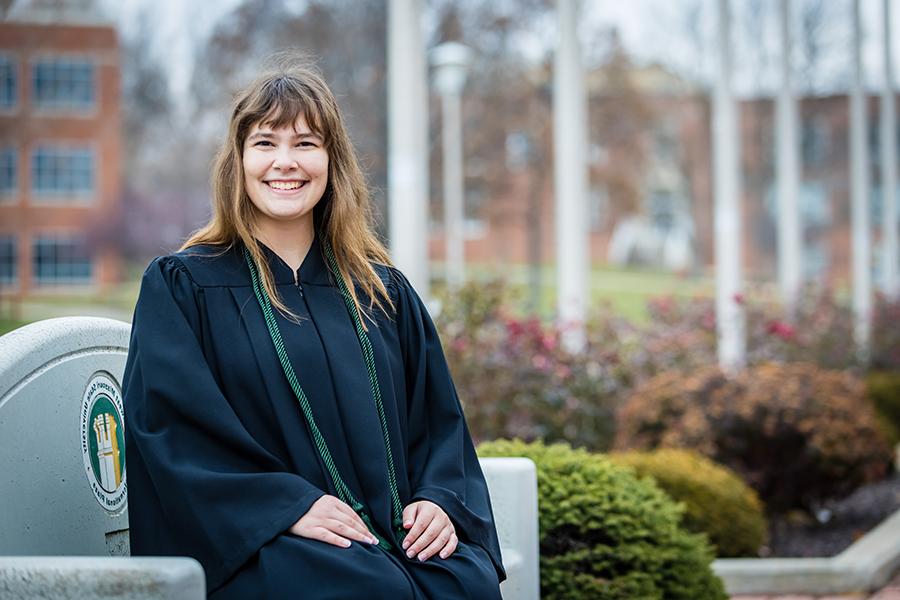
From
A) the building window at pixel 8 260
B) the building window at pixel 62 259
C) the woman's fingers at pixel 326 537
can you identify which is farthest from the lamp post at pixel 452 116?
the building window at pixel 8 260

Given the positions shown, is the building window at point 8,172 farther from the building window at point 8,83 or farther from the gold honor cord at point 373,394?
the gold honor cord at point 373,394

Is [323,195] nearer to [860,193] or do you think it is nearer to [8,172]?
[860,193]

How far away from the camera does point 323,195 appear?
3.35 m

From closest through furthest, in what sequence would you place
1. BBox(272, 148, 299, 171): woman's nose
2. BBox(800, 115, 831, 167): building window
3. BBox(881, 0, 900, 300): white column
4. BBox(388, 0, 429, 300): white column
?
BBox(272, 148, 299, 171): woman's nose
BBox(388, 0, 429, 300): white column
BBox(881, 0, 900, 300): white column
BBox(800, 115, 831, 167): building window

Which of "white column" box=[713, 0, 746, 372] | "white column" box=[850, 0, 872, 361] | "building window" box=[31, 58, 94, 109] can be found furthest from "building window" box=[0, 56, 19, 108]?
"white column" box=[713, 0, 746, 372]

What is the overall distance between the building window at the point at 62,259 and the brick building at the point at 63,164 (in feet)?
0.09

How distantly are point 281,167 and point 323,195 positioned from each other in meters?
0.23

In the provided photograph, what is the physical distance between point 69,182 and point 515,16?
12.5 meters

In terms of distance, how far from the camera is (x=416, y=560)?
9.75 feet

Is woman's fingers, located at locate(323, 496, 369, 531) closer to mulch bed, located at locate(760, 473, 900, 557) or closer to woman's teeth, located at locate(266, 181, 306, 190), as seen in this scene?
woman's teeth, located at locate(266, 181, 306, 190)

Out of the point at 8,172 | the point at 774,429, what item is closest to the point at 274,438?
the point at 774,429

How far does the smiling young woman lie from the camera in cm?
280

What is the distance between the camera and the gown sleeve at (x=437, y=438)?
10.5 feet

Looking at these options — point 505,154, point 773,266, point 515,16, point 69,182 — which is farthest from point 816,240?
point 69,182
